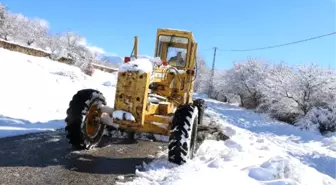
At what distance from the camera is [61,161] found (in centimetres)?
654

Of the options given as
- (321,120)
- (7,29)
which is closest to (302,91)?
(321,120)

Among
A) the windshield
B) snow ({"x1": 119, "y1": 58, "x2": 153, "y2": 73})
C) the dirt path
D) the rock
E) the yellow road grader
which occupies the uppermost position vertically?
the windshield

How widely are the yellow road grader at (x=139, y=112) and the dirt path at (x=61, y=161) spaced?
1.63ft

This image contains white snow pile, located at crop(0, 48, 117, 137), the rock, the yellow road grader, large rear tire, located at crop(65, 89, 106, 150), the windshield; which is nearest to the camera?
the yellow road grader

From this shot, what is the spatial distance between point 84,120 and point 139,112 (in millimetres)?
1183

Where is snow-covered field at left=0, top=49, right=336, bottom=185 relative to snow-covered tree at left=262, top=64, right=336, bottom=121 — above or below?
below

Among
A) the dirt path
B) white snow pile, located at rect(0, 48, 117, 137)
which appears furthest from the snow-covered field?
the dirt path

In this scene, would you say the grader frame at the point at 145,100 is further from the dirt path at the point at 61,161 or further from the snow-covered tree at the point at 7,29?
the snow-covered tree at the point at 7,29

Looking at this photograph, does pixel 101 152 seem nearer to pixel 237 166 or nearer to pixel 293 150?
pixel 237 166

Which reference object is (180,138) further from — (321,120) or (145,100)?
(321,120)

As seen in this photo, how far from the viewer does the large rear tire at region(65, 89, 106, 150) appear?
286 inches

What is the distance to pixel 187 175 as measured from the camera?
6.15 meters

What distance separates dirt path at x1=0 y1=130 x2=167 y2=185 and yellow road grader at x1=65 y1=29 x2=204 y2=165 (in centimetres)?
Result: 50

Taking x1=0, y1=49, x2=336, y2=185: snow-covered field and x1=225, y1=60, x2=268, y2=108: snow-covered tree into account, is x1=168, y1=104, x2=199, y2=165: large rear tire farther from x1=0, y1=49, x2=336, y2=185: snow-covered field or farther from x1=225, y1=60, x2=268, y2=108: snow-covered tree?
x1=225, y1=60, x2=268, y2=108: snow-covered tree
